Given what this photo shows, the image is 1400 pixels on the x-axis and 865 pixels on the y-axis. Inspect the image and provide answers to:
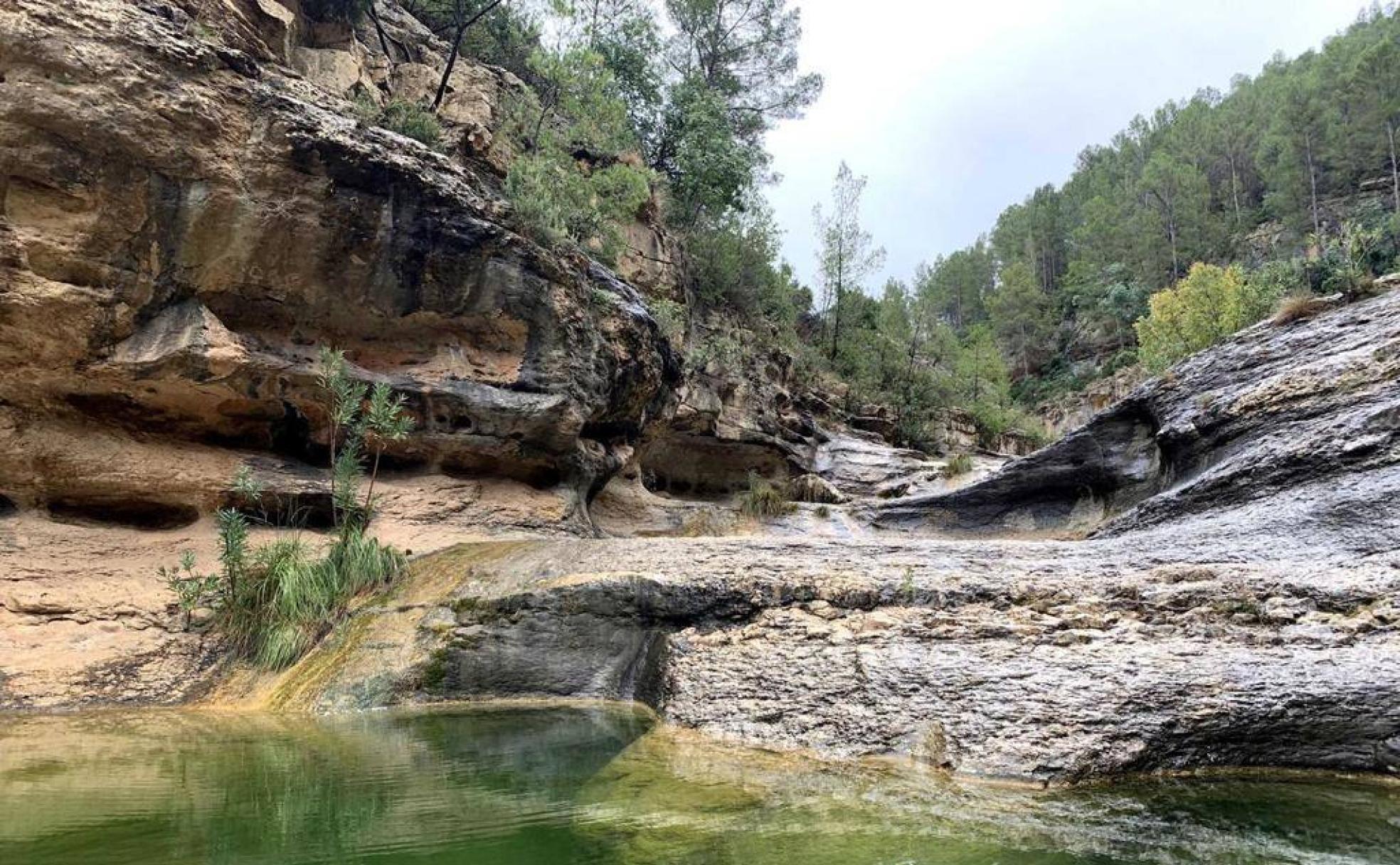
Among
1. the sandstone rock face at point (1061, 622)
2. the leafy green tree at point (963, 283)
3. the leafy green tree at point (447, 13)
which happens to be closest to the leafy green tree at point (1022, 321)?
the leafy green tree at point (963, 283)

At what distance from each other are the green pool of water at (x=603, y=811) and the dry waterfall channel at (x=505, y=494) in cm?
62

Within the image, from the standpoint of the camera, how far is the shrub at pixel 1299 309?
11055mm

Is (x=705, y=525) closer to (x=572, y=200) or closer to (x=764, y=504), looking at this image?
(x=764, y=504)

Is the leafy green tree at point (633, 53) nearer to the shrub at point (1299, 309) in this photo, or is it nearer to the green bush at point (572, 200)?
the green bush at point (572, 200)

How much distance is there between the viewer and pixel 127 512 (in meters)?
9.94

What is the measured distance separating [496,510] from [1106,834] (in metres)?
10.5

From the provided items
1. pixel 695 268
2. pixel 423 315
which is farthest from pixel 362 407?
pixel 695 268

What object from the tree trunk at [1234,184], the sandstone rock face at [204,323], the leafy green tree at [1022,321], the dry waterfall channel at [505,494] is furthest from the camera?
the leafy green tree at [1022,321]

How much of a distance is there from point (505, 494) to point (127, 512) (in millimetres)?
5325

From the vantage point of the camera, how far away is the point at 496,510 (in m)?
12.4

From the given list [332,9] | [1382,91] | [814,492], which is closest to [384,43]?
[332,9]

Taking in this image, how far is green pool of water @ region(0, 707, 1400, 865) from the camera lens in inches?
123

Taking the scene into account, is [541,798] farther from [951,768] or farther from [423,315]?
[423,315]

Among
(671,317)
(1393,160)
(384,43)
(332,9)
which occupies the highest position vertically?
(1393,160)
